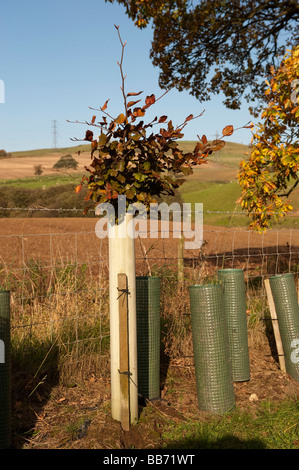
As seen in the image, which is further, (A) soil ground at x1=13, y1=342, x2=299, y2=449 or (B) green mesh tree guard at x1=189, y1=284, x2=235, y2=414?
(B) green mesh tree guard at x1=189, y1=284, x2=235, y2=414

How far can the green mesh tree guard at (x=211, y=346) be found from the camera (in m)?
3.69

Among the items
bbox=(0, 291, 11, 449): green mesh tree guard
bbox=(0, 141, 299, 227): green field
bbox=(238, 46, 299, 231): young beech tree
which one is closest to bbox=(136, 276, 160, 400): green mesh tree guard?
bbox=(0, 291, 11, 449): green mesh tree guard

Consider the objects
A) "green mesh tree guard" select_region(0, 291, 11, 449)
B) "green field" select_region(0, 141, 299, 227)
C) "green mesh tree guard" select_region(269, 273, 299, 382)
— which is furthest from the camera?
"green field" select_region(0, 141, 299, 227)

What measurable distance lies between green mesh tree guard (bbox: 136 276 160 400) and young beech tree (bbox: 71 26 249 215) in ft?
2.65

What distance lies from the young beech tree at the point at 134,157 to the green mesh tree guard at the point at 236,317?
1323 mm

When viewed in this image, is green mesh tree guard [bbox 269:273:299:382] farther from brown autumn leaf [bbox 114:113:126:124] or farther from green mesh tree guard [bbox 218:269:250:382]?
brown autumn leaf [bbox 114:113:126:124]

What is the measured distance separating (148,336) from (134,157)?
1.47 metres

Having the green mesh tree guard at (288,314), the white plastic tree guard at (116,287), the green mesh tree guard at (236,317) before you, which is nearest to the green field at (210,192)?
the green mesh tree guard at (288,314)

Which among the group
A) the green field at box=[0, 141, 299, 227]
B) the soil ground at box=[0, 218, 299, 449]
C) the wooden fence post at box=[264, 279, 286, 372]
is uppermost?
the green field at box=[0, 141, 299, 227]

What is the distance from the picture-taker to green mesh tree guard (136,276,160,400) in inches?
147

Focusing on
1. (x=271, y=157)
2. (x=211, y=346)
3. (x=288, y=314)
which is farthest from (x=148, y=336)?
(x=271, y=157)

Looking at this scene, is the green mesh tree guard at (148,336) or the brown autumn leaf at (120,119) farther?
the green mesh tree guard at (148,336)

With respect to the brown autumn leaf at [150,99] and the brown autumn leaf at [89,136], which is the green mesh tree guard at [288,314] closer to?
the brown autumn leaf at [150,99]
